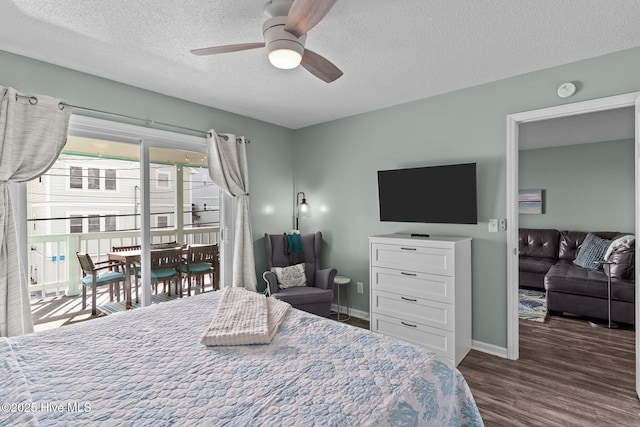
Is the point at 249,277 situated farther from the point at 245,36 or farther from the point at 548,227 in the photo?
the point at 548,227

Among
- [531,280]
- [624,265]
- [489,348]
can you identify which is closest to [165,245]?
[489,348]

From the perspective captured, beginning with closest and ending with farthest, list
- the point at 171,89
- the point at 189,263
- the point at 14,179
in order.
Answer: the point at 14,179, the point at 171,89, the point at 189,263

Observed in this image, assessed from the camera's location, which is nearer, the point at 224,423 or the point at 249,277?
the point at 224,423

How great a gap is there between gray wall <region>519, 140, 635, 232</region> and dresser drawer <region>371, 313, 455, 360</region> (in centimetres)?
394

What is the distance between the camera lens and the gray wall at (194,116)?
8.15 ft

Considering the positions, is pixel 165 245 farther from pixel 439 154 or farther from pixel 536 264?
pixel 536 264

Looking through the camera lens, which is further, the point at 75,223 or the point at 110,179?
the point at 110,179

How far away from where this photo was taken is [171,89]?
3.09 meters

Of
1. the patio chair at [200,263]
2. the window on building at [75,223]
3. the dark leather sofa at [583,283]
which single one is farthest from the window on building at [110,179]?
the dark leather sofa at [583,283]

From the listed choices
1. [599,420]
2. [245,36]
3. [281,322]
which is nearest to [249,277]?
[281,322]

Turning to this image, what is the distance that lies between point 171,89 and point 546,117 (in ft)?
11.2

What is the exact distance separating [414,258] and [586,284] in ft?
7.91

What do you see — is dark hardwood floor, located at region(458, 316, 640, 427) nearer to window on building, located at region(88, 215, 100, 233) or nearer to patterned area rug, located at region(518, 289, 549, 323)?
patterned area rug, located at region(518, 289, 549, 323)

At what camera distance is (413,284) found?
9.84ft
